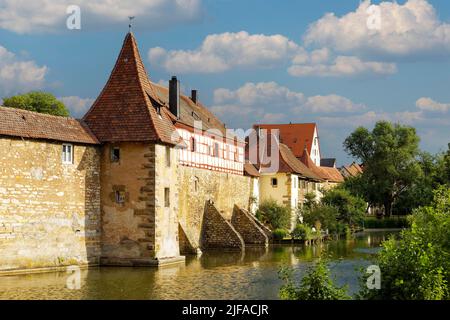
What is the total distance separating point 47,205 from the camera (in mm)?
30047

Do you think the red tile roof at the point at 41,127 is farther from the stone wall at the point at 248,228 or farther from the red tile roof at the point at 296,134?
the red tile roof at the point at 296,134

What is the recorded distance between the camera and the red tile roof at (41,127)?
95.3 ft

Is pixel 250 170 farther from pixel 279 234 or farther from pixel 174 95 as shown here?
pixel 174 95

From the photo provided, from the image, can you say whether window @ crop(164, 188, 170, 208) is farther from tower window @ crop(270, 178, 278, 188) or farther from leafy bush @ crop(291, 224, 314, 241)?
tower window @ crop(270, 178, 278, 188)

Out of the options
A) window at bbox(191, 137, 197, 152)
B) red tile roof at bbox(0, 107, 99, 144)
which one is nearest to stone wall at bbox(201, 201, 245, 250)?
window at bbox(191, 137, 197, 152)

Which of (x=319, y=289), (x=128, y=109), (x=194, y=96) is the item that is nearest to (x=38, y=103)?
(x=194, y=96)

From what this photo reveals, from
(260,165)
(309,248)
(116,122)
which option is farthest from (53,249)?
(260,165)

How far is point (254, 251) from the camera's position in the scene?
4359 cm

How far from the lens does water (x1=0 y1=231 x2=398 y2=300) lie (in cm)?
2314

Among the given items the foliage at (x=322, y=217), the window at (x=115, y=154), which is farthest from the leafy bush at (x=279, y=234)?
the window at (x=115, y=154)

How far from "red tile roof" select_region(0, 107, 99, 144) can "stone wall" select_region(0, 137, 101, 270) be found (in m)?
0.32

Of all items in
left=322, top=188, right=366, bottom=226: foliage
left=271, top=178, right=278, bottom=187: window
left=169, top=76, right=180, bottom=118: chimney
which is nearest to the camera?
left=169, top=76, right=180, bottom=118: chimney

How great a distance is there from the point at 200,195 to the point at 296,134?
37719 mm
